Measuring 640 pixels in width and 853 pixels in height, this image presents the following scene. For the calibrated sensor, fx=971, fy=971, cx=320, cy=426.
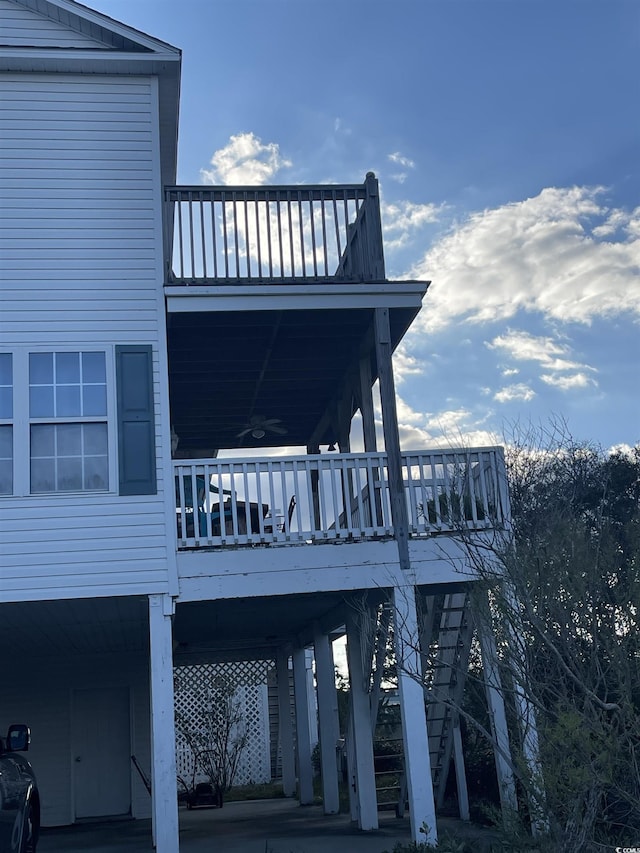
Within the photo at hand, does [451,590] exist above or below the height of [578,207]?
below

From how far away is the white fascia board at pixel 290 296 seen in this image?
374 inches

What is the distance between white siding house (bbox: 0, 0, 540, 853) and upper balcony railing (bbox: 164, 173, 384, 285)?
0.08 feet

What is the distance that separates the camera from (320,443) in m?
14.5

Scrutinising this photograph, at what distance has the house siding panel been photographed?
8.96 meters

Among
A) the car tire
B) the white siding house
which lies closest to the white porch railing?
the white siding house

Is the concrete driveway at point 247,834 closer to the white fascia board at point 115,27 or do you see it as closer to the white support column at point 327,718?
the white support column at point 327,718

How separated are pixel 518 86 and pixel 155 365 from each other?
6.70 meters

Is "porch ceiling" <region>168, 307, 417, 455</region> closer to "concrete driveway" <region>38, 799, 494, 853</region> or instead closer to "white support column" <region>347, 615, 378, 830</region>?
"white support column" <region>347, 615, 378, 830</region>

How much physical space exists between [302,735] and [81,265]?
8896 mm

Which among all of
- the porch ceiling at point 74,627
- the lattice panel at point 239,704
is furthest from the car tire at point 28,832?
the lattice panel at point 239,704

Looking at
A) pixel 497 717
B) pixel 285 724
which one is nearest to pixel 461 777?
pixel 497 717

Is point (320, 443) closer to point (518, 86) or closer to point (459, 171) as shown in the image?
point (459, 171)

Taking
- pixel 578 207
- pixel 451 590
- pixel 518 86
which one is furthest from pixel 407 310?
pixel 578 207

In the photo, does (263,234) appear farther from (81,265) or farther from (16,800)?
(16,800)
